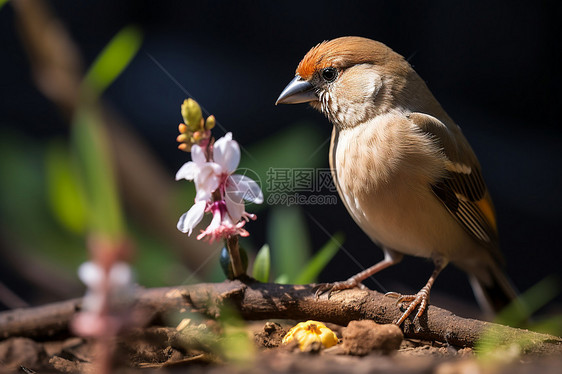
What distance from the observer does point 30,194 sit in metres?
2.92

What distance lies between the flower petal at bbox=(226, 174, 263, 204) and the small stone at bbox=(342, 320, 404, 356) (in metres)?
0.43

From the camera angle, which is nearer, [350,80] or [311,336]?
[311,336]

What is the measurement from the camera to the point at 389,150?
84.1 inches

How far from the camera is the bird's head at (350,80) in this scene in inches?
87.2

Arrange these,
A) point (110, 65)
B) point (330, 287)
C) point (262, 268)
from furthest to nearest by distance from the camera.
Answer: point (110, 65) < point (262, 268) < point (330, 287)

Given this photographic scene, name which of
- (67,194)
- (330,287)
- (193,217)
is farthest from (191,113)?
(67,194)

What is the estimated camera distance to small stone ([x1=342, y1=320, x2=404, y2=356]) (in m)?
1.39

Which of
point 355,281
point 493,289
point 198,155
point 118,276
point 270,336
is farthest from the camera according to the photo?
point 493,289

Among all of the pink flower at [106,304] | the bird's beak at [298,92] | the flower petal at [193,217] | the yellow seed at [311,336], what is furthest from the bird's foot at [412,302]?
the pink flower at [106,304]

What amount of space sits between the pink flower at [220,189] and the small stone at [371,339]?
37 cm

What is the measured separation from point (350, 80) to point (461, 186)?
620 millimetres

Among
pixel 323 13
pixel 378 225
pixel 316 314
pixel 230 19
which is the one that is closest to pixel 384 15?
pixel 323 13

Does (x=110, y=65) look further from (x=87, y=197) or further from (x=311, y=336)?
(x=311, y=336)

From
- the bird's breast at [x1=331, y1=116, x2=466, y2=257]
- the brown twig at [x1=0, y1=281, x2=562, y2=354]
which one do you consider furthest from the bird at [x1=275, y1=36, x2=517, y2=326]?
the brown twig at [x1=0, y1=281, x2=562, y2=354]
